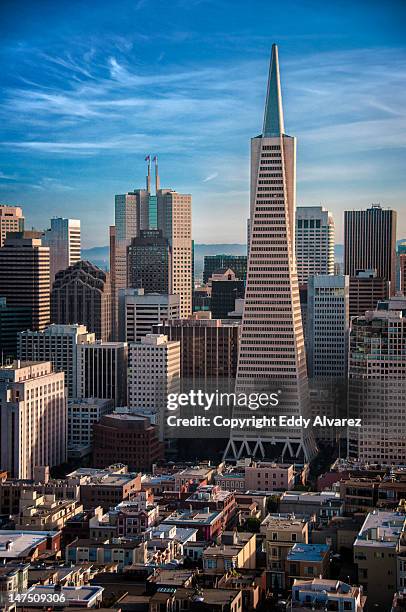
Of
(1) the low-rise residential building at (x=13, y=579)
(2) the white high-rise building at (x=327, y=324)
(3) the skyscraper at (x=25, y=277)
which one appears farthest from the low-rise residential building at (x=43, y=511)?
(3) the skyscraper at (x=25, y=277)

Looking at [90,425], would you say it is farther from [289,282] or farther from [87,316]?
[87,316]

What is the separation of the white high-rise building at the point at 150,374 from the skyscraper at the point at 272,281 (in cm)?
128

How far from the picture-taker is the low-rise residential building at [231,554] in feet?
30.9

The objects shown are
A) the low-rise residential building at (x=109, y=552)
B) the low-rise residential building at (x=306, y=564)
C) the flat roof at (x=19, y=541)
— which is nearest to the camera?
the low-rise residential building at (x=306, y=564)

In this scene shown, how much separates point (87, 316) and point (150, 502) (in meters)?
12.5

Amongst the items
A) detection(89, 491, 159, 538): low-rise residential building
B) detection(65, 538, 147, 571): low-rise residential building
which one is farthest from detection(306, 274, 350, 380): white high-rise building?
detection(65, 538, 147, 571): low-rise residential building

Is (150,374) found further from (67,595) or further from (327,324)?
(67,595)

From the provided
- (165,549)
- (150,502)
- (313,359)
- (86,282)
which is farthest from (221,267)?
(165,549)

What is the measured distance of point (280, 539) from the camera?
1040cm

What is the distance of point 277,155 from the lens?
60.1 feet

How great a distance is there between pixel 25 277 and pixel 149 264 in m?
3.81

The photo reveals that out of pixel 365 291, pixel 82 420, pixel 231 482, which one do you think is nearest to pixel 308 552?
pixel 231 482

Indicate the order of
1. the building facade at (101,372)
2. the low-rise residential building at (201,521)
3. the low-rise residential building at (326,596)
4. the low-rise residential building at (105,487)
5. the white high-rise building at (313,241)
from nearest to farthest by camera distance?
the low-rise residential building at (326,596), the low-rise residential building at (201,521), the low-rise residential building at (105,487), the building facade at (101,372), the white high-rise building at (313,241)

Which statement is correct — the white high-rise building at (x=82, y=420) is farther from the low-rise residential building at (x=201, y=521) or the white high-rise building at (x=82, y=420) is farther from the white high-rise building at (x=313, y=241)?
the white high-rise building at (x=313, y=241)
